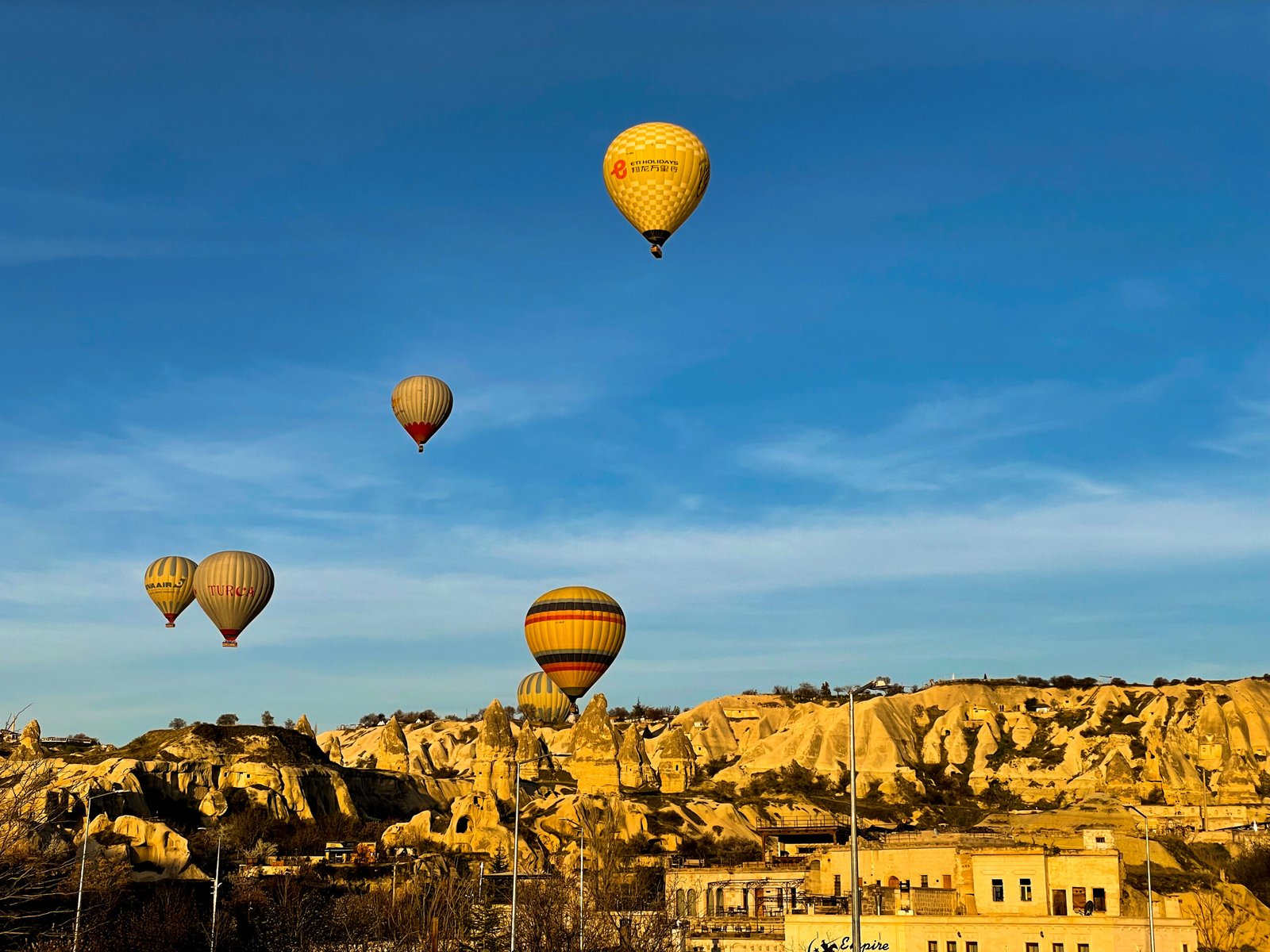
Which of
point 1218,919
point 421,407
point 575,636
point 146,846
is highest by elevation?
point 421,407

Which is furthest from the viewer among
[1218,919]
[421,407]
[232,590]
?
[232,590]

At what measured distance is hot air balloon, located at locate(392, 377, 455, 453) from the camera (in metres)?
110

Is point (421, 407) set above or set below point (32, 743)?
above

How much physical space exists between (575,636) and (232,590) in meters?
27.8

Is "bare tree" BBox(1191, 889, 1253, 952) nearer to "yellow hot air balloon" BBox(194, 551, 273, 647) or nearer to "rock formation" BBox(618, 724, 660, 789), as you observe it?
"yellow hot air balloon" BBox(194, 551, 273, 647)

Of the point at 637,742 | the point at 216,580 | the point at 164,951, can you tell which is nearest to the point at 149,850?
the point at 216,580

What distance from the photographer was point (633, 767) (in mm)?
191625

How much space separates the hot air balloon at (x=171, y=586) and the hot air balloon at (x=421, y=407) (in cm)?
3146

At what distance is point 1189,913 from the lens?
3332 inches

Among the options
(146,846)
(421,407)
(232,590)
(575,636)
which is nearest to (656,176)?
(421,407)

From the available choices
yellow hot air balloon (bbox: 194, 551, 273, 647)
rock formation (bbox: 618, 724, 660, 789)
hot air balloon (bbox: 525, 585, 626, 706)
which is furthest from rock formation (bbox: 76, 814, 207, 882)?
rock formation (bbox: 618, 724, 660, 789)

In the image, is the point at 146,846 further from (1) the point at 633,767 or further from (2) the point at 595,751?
(1) the point at 633,767

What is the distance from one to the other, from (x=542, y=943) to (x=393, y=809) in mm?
126036

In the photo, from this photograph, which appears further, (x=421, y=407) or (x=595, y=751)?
(x=595, y=751)
